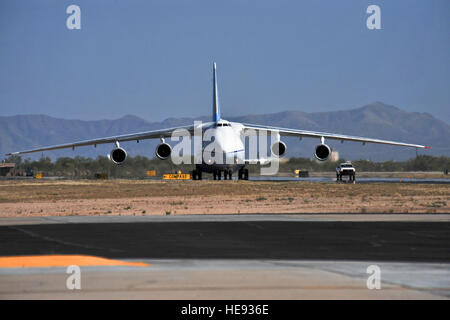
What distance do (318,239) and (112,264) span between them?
5612mm

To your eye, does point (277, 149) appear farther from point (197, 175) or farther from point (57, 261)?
point (57, 261)

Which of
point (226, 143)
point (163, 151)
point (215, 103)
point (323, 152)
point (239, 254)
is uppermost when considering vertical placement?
point (215, 103)

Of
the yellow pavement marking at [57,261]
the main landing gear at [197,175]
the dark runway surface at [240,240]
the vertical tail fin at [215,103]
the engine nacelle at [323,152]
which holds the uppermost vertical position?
the vertical tail fin at [215,103]

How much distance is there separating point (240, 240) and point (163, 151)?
33.5 m

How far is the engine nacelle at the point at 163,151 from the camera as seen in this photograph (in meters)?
48.6

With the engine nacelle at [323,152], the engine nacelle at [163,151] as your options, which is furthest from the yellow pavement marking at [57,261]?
the engine nacelle at [323,152]

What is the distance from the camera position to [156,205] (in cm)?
3125

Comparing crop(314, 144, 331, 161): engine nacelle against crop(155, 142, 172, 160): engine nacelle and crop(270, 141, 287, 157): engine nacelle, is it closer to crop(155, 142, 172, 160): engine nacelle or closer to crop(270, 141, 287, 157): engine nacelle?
crop(270, 141, 287, 157): engine nacelle

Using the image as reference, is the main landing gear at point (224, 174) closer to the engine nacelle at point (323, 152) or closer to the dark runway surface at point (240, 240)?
the engine nacelle at point (323, 152)

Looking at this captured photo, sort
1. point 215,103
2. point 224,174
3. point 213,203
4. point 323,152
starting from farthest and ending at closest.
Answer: point 215,103 → point 224,174 → point 323,152 → point 213,203

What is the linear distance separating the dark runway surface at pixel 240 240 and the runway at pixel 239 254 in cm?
2

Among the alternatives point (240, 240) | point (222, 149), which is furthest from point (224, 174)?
point (240, 240)

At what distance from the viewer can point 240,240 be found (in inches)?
619
